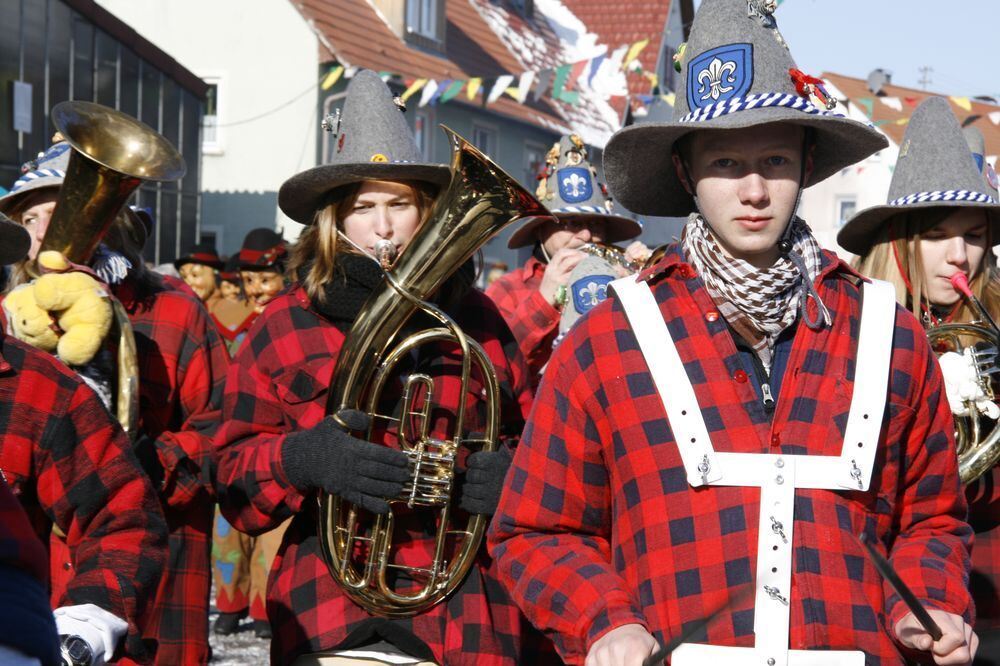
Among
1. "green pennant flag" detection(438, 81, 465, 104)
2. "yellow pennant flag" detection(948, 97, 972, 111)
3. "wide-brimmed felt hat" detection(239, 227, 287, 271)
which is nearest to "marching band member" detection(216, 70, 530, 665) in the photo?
"wide-brimmed felt hat" detection(239, 227, 287, 271)

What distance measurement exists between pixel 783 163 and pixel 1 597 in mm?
1929

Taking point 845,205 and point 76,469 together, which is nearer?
point 76,469

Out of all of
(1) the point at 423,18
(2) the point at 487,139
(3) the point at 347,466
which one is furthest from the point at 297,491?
(2) the point at 487,139

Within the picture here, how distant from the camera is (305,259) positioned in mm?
4457

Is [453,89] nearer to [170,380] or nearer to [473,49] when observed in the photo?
[473,49]

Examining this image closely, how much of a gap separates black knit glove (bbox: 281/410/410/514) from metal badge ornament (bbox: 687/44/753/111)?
1402mm

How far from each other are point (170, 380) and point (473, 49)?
961 inches

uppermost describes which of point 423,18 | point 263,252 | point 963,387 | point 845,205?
point 423,18

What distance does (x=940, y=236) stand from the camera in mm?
4820

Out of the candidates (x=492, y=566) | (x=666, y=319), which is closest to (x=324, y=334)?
(x=492, y=566)

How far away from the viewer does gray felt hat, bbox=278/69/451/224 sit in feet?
14.5

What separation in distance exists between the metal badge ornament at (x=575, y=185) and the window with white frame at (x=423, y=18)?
1876cm

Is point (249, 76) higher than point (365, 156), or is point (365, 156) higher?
point (249, 76)

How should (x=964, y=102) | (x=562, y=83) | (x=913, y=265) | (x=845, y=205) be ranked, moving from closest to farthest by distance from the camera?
(x=913, y=265) < (x=964, y=102) < (x=562, y=83) < (x=845, y=205)
